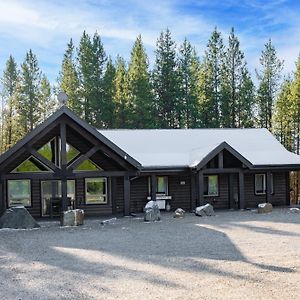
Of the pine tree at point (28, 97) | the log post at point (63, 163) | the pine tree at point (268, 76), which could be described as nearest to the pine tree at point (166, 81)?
the pine tree at point (268, 76)

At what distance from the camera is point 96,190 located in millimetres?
19984

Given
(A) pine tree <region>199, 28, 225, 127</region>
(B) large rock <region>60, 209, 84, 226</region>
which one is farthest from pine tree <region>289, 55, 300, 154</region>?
(B) large rock <region>60, 209, 84, 226</region>

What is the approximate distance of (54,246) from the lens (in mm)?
11758

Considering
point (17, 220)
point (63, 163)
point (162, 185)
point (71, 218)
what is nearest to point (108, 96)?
point (162, 185)

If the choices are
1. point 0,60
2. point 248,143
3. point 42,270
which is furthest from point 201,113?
point 42,270

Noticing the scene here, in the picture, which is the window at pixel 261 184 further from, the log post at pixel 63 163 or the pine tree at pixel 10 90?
the pine tree at pixel 10 90

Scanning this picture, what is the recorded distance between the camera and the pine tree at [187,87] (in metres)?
36.5

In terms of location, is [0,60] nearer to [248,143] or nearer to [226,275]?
[248,143]

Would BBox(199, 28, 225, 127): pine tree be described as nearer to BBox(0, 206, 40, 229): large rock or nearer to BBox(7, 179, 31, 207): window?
BBox(7, 179, 31, 207): window

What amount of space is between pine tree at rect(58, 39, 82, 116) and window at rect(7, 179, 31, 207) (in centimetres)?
1690

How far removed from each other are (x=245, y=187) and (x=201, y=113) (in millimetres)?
15681

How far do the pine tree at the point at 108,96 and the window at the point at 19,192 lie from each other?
17.4 metres

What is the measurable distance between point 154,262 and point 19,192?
442 inches

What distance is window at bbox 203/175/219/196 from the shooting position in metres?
21.8
